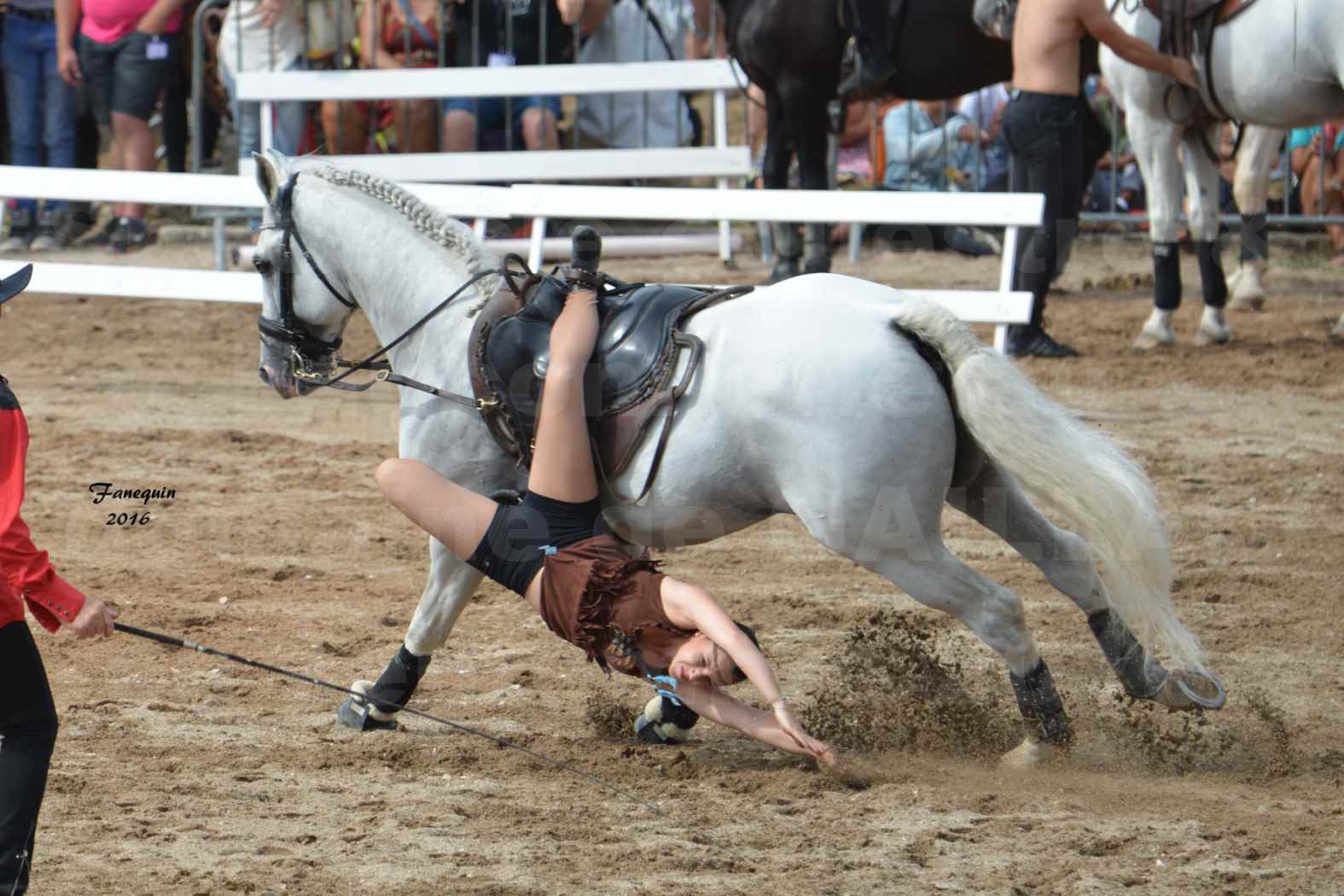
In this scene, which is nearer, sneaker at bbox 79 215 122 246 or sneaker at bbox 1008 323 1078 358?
sneaker at bbox 1008 323 1078 358

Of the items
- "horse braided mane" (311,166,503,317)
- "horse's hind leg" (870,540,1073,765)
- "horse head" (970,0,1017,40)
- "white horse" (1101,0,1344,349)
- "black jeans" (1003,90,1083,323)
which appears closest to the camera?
"horse's hind leg" (870,540,1073,765)

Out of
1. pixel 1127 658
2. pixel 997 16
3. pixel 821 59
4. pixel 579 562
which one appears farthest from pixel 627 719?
pixel 821 59

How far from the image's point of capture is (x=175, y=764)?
4.36 m

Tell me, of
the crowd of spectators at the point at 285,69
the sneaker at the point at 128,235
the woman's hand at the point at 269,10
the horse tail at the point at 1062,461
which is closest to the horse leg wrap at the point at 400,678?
the horse tail at the point at 1062,461

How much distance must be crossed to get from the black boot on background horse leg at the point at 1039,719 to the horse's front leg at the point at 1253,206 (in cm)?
678

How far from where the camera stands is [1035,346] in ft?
31.2

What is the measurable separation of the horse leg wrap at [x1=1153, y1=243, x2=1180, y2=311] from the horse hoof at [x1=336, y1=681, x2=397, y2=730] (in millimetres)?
6260

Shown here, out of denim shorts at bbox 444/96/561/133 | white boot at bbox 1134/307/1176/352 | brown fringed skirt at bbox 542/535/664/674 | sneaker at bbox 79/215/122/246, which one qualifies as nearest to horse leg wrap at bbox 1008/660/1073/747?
brown fringed skirt at bbox 542/535/664/674

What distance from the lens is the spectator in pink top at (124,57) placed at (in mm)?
11156

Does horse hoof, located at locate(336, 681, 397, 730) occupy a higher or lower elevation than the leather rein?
lower

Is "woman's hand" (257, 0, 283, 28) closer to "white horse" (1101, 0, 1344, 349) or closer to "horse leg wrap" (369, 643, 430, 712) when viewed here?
"white horse" (1101, 0, 1344, 349)

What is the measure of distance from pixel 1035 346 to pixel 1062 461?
18.8 ft

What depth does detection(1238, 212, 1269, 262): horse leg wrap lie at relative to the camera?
10523mm

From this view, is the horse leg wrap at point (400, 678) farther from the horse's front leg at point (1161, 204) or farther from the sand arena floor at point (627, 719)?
the horse's front leg at point (1161, 204)
